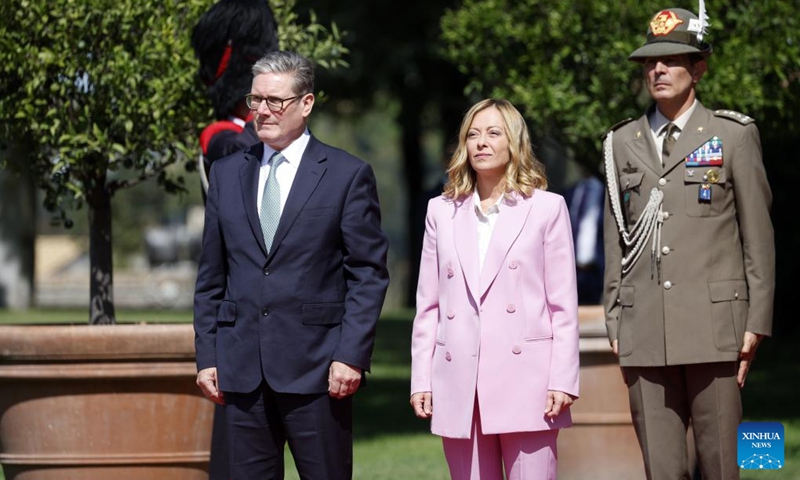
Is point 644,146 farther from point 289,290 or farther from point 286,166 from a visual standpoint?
point 289,290

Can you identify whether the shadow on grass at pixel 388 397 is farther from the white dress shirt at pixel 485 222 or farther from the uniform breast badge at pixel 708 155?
the white dress shirt at pixel 485 222

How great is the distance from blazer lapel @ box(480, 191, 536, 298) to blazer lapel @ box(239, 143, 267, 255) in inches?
30.8

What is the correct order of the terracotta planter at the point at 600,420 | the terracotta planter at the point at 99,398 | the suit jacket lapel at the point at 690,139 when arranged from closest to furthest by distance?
the suit jacket lapel at the point at 690,139 → the terracotta planter at the point at 99,398 → the terracotta planter at the point at 600,420

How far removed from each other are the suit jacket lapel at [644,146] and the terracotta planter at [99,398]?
7.02ft

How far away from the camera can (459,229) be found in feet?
16.8

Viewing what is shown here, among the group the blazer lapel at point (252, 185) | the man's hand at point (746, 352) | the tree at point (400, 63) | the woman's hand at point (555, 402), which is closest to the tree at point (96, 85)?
the blazer lapel at point (252, 185)

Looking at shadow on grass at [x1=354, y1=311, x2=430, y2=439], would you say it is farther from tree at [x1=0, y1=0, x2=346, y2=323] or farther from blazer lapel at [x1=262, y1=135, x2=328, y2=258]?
blazer lapel at [x1=262, y1=135, x2=328, y2=258]

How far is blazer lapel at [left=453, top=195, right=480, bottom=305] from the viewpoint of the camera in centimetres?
504

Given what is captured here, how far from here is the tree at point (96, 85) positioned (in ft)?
22.8

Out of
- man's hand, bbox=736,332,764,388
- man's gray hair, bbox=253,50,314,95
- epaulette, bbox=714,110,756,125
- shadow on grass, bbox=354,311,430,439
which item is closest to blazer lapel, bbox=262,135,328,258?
man's gray hair, bbox=253,50,314,95

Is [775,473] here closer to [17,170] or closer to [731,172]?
[731,172]

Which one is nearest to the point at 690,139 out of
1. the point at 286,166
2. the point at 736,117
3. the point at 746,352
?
the point at 736,117

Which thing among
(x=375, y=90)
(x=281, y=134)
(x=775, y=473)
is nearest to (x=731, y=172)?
(x=281, y=134)

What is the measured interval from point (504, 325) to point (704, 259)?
1.03m
